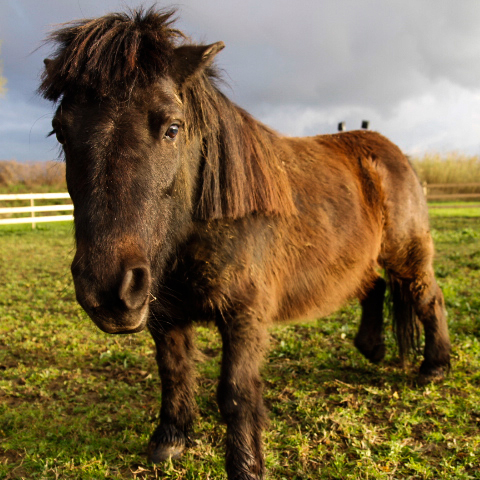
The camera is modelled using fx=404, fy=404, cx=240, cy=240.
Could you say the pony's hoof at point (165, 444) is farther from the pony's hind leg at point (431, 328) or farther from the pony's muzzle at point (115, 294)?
the pony's hind leg at point (431, 328)

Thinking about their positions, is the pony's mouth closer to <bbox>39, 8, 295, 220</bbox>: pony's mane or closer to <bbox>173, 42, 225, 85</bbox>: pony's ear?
<bbox>39, 8, 295, 220</bbox>: pony's mane

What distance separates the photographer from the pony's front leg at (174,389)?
2934 mm

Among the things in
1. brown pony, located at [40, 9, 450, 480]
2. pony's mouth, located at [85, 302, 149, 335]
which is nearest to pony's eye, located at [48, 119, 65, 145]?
brown pony, located at [40, 9, 450, 480]

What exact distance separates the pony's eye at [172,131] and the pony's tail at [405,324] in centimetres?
299

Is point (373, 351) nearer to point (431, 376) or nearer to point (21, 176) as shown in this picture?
point (431, 376)

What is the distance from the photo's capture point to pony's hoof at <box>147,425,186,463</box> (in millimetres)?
2859

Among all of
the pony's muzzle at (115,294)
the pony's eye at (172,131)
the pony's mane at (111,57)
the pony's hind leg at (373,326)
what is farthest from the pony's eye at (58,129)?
the pony's hind leg at (373,326)

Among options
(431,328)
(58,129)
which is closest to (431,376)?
(431,328)

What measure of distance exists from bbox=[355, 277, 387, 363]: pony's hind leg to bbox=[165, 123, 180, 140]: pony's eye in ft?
9.93

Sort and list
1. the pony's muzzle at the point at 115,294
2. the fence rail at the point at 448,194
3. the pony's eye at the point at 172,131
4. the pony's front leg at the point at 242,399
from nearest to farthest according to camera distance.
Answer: the pony's muzzle at the point at 115,294
the pony's eye at the point at 172,131
the pony's front leg at the point at 242,399
the fence rail at the point at 448,194

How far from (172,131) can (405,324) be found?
129 inches

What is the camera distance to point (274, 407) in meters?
3.42

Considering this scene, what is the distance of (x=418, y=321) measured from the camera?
4223 millimetres

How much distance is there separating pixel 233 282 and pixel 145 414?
166cm
